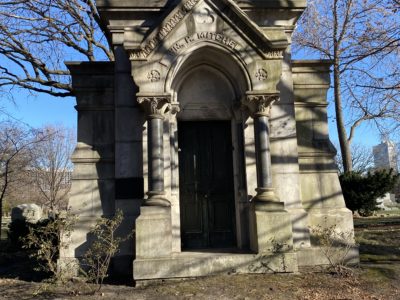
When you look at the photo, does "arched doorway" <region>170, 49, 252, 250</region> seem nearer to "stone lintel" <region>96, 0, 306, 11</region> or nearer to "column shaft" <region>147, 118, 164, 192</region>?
"column shaft" <region>147, 118, 164, 192</region>

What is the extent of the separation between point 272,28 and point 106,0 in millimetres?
3550

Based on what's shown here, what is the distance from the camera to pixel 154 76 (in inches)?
313

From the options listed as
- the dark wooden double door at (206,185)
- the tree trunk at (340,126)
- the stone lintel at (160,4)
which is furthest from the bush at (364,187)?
the stone lintel at (160,4)

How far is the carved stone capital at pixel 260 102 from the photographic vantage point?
8000 millimetres

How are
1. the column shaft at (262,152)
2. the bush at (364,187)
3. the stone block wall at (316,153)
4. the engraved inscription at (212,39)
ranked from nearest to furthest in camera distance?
the column shaft at (262,152) < the engraved inscription at (212,39) < the stone block wall at (316,153) < the bush at (364,187)

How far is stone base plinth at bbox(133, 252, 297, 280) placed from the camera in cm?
730

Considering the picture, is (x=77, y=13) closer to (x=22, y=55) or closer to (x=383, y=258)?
(x=22, y=55)

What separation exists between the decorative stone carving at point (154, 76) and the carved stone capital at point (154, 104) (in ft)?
1.17

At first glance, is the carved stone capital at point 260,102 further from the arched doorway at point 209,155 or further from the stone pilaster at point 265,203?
the arched doorway at point 209,155

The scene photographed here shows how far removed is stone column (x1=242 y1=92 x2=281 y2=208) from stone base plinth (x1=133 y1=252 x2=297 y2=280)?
3.53ft

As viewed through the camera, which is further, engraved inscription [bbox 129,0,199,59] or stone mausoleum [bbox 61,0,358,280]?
engraved inscription [bbox 129,0,199,59]

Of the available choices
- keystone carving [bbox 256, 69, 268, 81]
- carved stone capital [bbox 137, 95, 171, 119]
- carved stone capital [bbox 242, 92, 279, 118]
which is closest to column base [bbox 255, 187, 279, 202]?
carved stone capital [bbox 242, 92, 279, 118]

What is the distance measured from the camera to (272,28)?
8469 millimetres

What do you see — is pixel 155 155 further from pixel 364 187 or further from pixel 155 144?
pixel 364 187
